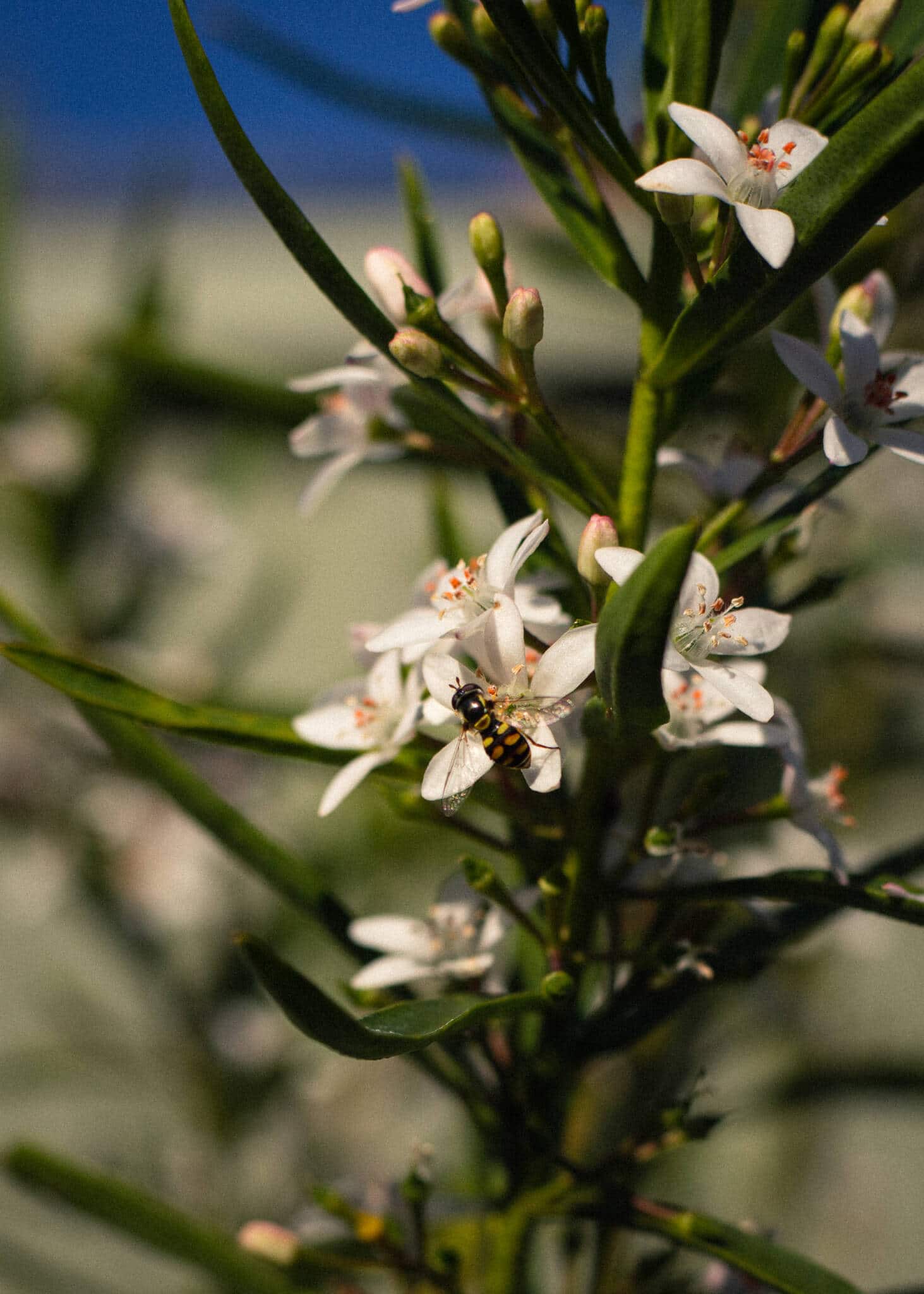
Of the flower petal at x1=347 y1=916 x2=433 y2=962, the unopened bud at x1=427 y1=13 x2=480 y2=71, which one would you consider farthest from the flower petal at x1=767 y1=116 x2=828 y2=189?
the flower petal at x1=347 y1=916 x2=433 y2=962

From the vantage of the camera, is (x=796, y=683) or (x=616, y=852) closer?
(x=616, y=852)

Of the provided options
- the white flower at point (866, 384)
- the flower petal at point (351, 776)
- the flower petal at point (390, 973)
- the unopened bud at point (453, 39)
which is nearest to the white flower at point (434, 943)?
the flower petal at point (390, 973)

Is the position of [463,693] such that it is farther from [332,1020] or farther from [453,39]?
[453,39]

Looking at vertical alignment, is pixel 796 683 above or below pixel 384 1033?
below

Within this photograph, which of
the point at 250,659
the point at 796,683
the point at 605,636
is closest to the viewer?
the point at 605,636

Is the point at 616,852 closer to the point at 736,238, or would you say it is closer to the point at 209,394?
the point at 736,238

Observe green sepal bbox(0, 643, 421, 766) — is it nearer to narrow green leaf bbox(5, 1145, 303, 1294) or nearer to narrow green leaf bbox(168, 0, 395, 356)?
narrow green leaf bbox(168, 0, 395, 356)

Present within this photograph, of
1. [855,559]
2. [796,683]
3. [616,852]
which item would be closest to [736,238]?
[616,852]
